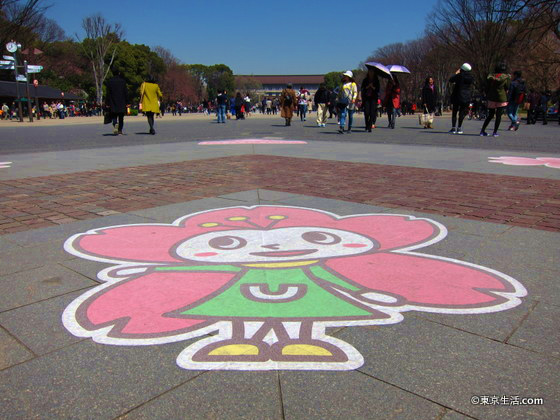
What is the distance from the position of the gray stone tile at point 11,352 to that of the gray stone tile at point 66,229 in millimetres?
1655

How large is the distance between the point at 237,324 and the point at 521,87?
58.2 feet

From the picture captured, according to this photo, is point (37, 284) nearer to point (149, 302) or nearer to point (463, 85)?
point (149, 302)

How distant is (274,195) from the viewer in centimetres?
538

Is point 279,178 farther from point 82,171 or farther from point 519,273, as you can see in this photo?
point 519,273

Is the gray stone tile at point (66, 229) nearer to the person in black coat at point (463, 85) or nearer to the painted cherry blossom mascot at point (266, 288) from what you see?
the painted cherry blossom mascot at point (266, 288)

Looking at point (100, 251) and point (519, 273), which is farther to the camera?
point (100, 251)

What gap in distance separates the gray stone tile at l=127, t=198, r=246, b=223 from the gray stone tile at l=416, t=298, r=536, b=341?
271 cm

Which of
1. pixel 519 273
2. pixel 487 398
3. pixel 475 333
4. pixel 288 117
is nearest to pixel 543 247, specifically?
pixel 519 273

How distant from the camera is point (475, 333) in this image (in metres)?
2.14

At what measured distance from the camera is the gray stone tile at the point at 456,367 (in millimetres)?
1661

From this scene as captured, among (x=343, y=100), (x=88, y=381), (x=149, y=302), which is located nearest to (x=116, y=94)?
(x=343, y=100)

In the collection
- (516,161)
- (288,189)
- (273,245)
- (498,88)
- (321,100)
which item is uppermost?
(498,88)

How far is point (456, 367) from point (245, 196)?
3.73 metres

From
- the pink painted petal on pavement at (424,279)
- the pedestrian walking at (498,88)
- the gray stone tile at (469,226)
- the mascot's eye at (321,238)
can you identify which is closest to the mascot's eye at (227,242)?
the mascot's eye at (321,238)
